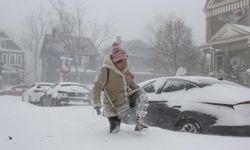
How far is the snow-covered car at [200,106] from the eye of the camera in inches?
295

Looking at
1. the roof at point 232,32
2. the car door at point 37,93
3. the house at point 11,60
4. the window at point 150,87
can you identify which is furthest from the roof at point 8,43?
the window at point 150,87

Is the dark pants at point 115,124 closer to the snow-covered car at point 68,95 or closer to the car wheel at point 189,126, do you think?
the car wheel at point 189,126

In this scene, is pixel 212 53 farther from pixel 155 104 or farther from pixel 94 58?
pixel 94 58

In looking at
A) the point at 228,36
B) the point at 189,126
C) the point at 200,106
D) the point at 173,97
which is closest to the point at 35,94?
the point at 228,36

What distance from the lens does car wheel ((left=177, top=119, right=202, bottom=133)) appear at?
7.71 m

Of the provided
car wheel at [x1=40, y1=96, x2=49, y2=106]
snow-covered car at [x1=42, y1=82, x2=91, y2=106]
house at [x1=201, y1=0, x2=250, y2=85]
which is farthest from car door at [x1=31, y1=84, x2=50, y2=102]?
house at [x1=201, y1=0, x2=250, y2=85]

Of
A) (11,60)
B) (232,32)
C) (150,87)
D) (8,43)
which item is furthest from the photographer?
(8,43)

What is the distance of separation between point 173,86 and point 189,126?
1.27 meters

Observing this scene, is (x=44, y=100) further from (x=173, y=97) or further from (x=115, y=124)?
(x=115, y=124)

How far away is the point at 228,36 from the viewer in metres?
25.5

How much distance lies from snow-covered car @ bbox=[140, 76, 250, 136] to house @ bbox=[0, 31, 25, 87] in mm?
60529

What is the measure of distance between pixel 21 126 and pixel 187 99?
297cm

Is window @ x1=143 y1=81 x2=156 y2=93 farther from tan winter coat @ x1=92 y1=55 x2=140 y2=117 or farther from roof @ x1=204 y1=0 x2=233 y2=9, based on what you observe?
roof @ x1=204 y1=0 x2=233 y2=9

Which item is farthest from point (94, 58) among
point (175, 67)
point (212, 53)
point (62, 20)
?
point (212, 53)
